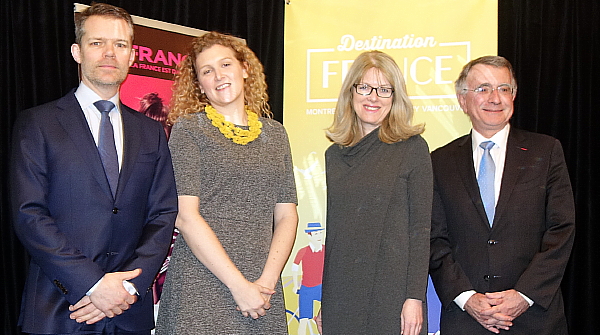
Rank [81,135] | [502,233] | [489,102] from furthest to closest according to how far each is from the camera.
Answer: [489,102] → [502,233] → [81,135]

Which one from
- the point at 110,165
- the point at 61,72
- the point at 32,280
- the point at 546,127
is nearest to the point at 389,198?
the point at 110,165

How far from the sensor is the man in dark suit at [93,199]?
2.19m

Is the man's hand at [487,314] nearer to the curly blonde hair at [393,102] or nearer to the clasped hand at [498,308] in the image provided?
the clasped hand at [498,308]

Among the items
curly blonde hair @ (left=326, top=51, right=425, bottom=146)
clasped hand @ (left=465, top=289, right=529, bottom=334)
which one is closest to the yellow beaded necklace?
curly blonde hair @ (left=326, top=51, right=425, bottom=146)

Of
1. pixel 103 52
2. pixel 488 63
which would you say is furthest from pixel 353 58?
pixel 103 52

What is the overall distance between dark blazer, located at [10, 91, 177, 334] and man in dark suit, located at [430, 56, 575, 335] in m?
1.31

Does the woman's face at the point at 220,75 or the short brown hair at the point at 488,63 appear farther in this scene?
the short brown hair at the point at 488,63

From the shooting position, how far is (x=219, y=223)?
8.30 ft

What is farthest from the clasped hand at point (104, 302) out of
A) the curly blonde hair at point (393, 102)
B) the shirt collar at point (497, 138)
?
the shirt collar at point (497, 138)

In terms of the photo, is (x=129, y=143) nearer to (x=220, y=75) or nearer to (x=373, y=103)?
(x=220, y=75)

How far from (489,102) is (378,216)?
915 mm

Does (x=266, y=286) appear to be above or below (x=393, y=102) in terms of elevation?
below

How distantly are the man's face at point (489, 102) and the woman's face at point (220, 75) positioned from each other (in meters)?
1.19

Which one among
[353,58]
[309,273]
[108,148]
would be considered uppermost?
[353,58]
